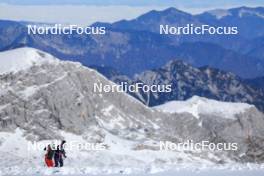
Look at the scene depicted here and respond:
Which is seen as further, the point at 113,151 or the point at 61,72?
the point at 61,72

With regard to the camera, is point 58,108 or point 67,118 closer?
point 67,118

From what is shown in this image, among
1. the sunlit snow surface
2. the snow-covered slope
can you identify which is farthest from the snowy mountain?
the sunlit snow surface

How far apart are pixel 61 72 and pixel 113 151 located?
29.0 metres

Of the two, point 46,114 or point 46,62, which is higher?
point 46,62

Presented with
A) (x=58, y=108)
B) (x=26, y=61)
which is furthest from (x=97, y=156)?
(x=26, y=61)

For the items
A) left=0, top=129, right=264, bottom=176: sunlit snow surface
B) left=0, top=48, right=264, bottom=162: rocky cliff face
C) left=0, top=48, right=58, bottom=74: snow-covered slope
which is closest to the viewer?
left=0, top=129, right=264, bottom=176: sunlit snow surface

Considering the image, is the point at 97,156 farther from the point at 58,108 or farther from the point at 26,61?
the point at 26,61

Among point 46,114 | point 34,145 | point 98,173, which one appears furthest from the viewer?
point 46,114

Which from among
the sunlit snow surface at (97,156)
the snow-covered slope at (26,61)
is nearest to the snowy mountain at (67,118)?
the snow-covered slope at (26,61)

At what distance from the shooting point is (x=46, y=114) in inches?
7318

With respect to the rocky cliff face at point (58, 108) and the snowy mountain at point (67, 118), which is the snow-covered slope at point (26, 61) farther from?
the rocky cliff face at point (58, 108)

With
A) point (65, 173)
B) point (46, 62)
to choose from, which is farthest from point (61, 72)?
point (65, 173)

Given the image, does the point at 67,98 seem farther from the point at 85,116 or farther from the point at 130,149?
the point at 130,149

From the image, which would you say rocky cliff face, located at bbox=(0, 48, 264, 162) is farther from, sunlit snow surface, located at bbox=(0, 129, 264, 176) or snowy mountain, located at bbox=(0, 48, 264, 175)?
sunlit snow surface, located at bbox=(0, 129, 264, 176)
